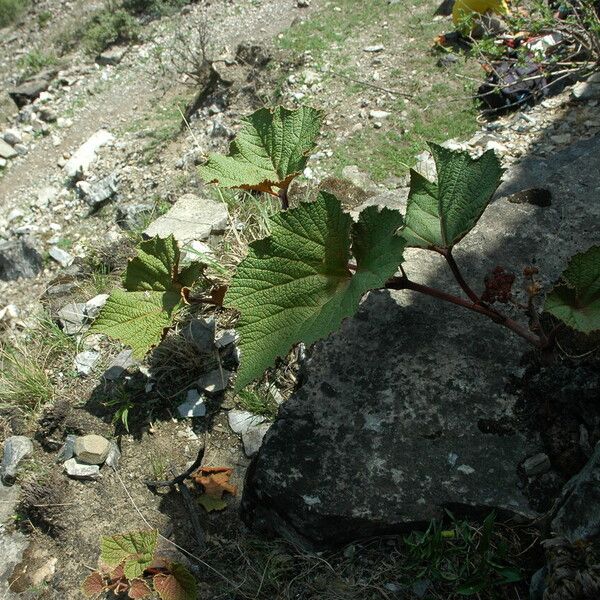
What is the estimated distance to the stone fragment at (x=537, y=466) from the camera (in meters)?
1.95

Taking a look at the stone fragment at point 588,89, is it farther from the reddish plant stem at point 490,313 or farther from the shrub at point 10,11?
the shrub at point 10,11

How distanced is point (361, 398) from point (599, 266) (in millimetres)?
876

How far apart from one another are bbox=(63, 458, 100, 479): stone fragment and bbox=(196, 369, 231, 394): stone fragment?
535 millimetres

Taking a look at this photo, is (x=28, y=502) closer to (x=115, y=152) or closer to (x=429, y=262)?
(x=429, y=262)

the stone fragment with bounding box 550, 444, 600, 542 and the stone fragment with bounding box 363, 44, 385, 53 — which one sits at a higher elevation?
the stone fragment with bounding box 550, 444, 600, 542

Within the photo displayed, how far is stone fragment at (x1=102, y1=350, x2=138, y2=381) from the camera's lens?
9.59 feet

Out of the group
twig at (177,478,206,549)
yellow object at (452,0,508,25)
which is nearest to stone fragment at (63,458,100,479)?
twig at (177,478,206,549)

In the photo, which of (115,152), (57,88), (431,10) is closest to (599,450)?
Answer: (115,152)

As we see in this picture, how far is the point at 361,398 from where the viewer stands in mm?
2230

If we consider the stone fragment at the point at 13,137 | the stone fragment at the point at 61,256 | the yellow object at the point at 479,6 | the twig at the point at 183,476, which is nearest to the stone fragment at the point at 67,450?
the twig at the point at 183,476

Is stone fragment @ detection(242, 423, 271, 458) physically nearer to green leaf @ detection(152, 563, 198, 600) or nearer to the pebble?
green leaf @ detection(152, 563, 198, 600)

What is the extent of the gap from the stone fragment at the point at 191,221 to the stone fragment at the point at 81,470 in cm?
129

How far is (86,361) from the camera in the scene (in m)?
3.06

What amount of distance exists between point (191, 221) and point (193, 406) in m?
1.24
